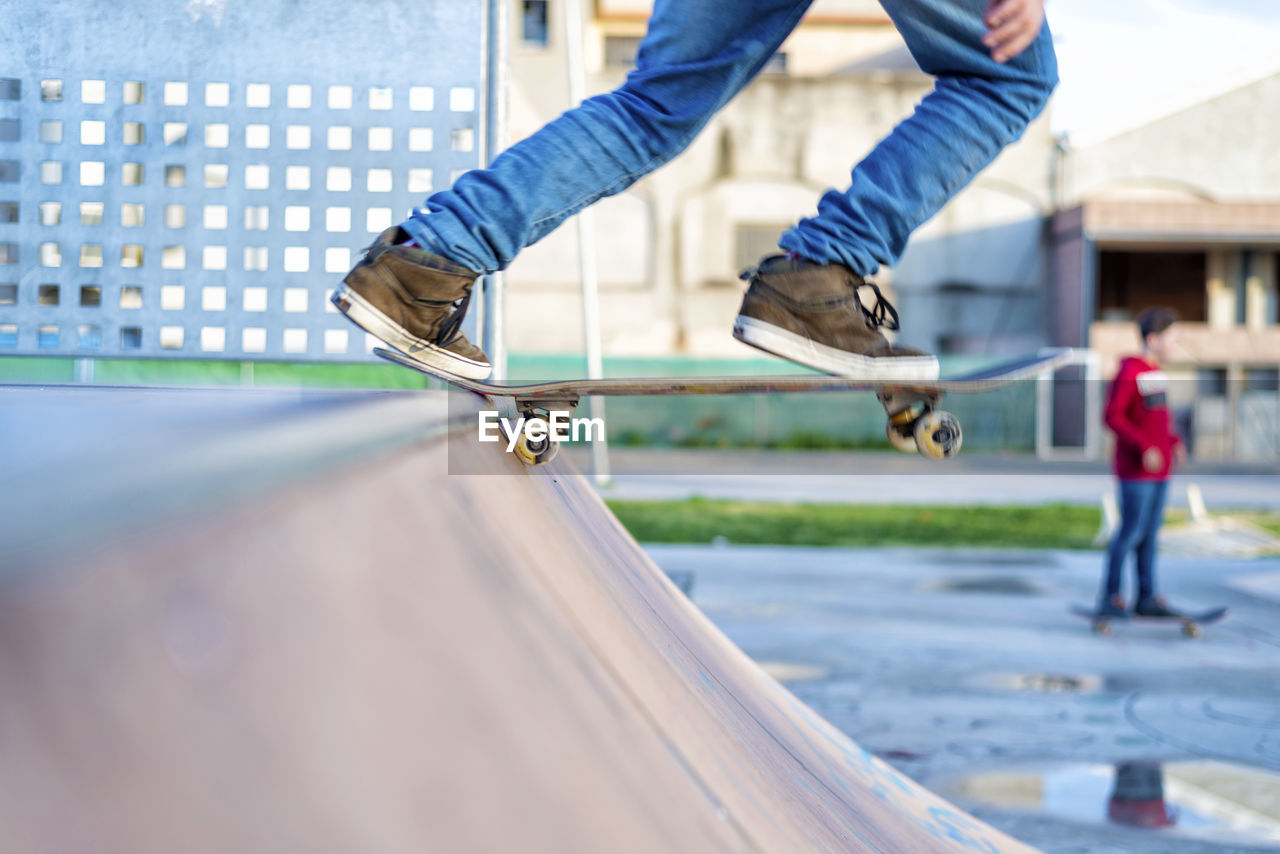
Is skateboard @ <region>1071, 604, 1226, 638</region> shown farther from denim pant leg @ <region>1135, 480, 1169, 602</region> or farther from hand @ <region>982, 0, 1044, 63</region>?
hand @ <region>982, 0, 1044, 63</region>

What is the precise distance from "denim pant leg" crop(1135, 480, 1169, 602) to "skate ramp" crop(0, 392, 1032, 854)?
4775 millimetres

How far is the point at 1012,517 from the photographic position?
406 inches

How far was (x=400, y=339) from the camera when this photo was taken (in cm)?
142

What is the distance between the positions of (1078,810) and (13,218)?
2807mm

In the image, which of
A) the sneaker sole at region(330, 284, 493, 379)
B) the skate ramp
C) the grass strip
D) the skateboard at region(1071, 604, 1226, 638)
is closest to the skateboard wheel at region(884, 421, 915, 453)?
the sneaker sole at region(330, 284, 493, 379)

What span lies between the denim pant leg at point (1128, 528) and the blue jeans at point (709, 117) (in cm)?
411

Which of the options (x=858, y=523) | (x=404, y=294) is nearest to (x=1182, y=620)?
(x=404, y=294)

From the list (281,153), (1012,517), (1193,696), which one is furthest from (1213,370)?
(281,153)

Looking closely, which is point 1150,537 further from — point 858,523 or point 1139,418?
point 858,523

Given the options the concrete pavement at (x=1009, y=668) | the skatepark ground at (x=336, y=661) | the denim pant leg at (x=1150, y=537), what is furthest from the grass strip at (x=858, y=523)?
the skatepark ground at (x=336, y=661)

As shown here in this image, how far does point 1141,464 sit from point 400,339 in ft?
15.4

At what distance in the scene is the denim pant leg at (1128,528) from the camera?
516 cm

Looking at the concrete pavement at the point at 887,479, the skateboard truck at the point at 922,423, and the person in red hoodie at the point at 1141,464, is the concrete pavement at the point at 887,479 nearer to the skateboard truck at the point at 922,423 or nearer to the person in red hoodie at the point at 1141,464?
the person in red hoodie at the point at 1141,464

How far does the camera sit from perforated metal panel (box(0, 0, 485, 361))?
6.51 ft
